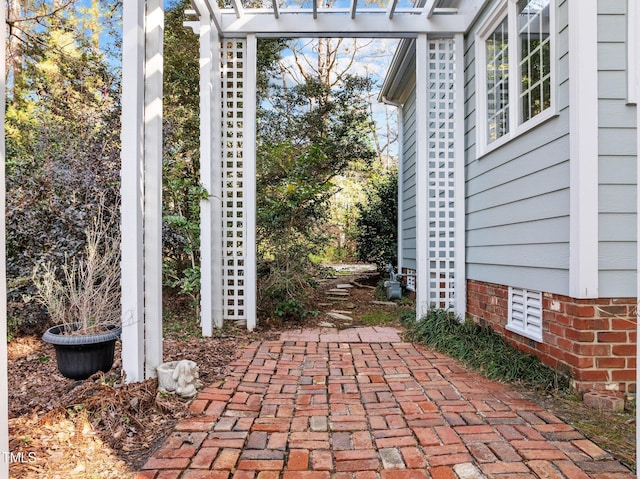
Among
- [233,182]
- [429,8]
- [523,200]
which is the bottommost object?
[523,200]

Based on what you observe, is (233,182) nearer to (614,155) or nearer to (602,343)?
(614,155)

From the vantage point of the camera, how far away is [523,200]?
10.0 feet

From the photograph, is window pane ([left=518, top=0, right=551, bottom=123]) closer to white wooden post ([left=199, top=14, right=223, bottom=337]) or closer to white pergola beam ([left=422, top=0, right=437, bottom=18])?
white pergola beam ([left=422, top=0, right=437, bottom=18])

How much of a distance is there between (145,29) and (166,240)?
2333 millimetres

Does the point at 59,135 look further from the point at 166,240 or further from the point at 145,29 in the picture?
the point at 145,29

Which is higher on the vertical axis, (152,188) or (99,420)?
(152,188)

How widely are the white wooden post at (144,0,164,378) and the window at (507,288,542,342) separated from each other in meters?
2.56

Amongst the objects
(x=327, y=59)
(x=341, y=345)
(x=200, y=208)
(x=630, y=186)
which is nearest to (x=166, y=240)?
(x=200, y=208)

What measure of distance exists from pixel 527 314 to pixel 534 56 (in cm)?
190

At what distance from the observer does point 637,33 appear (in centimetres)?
135

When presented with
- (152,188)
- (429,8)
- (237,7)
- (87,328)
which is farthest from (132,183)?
(429,8)

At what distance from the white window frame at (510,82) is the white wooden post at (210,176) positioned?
256cm

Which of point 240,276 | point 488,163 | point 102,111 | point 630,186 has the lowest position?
point 240,276

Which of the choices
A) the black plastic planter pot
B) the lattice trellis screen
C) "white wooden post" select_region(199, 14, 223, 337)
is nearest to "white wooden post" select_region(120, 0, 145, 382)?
the black plastic planter pot
